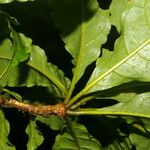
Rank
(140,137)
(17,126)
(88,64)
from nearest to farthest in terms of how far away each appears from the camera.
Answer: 1. (88,64)
2. (140,137)
3. (17,126)

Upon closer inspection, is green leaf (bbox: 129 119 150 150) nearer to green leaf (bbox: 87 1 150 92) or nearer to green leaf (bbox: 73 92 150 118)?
green leaf (bbox: 73 92 150 118)

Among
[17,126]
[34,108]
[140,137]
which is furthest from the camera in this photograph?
[17,126]

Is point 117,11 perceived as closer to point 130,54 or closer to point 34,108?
point 130,54

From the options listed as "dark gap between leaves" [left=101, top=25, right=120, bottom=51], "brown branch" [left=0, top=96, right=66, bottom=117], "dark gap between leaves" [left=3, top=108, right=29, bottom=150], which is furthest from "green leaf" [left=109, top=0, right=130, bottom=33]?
"dark gap between leaves" [left=3, top=108, right=29, bottom=150]

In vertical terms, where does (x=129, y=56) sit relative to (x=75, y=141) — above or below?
above

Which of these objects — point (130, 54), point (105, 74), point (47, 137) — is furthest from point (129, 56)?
point (47, 137)

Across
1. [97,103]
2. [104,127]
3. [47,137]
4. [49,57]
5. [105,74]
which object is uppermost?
[105,74]
